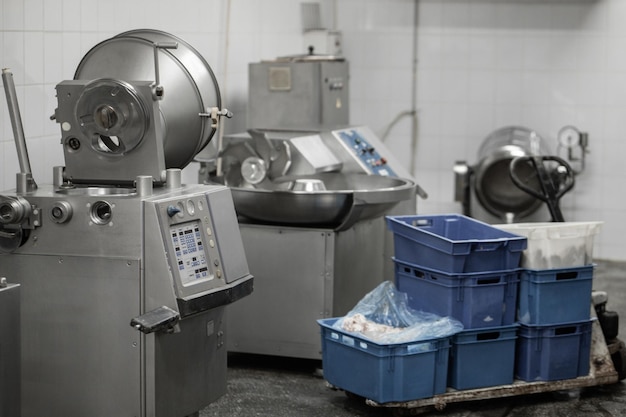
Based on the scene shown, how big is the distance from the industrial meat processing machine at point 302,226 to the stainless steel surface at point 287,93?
0.37m

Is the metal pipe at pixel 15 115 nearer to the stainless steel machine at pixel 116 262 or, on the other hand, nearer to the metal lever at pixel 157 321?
the stainless steel machine at pixel 116 262

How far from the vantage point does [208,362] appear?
320 centimetres

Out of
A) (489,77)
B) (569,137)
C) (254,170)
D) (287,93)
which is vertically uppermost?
(489,77)

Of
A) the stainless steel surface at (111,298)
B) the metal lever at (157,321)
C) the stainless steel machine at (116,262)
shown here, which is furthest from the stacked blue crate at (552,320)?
the metal lever at (157,321)

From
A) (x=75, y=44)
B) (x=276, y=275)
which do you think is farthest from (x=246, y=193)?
(x=75, y=44)

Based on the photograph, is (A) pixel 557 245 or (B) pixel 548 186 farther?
(B) pixel 548 186

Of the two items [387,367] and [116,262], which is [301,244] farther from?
[116,262]

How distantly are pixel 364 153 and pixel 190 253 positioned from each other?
2.24 metres

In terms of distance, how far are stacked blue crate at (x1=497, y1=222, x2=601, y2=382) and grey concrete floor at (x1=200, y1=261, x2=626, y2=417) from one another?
0.12 metres

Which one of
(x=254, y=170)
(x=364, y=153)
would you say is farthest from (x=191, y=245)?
(x=364, y=153)

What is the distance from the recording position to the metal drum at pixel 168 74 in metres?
3.21

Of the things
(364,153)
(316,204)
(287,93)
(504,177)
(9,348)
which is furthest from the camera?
(504,177)

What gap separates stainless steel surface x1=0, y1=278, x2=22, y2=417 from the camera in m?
2.60

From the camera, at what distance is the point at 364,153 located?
16.7ft
